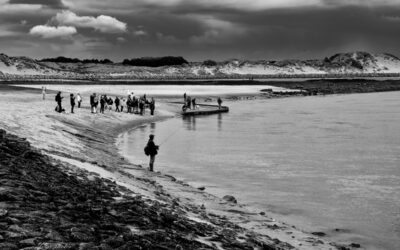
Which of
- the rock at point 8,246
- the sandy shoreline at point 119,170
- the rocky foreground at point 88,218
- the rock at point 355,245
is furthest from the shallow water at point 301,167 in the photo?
the rock at point 8,246

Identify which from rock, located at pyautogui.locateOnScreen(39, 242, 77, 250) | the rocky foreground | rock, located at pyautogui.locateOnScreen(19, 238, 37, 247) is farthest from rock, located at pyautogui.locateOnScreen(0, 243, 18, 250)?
rock, located at pyautogui.locateOnScreen(39, 242, 77, 250)

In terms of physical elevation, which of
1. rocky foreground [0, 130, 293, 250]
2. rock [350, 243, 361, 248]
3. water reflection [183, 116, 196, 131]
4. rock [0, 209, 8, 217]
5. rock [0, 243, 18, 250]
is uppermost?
rock [0, 209, 8, 217]

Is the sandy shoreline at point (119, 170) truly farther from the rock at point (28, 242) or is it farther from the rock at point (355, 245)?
the rock at point (28, 242)

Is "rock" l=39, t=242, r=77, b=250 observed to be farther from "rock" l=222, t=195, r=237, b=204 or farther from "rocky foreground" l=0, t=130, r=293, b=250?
"rock" l=222, t=195, r=237, b=204

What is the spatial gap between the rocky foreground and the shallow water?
366cm

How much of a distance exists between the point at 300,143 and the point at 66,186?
23.0 meters

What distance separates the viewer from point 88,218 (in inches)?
419

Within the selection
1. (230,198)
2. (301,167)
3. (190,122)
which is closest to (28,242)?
(230,198)

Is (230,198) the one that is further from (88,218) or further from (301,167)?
(301,167)

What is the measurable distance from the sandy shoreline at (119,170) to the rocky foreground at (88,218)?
576 millimetres

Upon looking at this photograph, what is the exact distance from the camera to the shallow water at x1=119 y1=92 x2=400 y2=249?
16172 millimetres

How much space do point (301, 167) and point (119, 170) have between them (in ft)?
30.3

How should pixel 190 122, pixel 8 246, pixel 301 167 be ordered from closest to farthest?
pixel 8 246, pixel 301 167, pixel 190 122

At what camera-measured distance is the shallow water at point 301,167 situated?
16.2 metres
